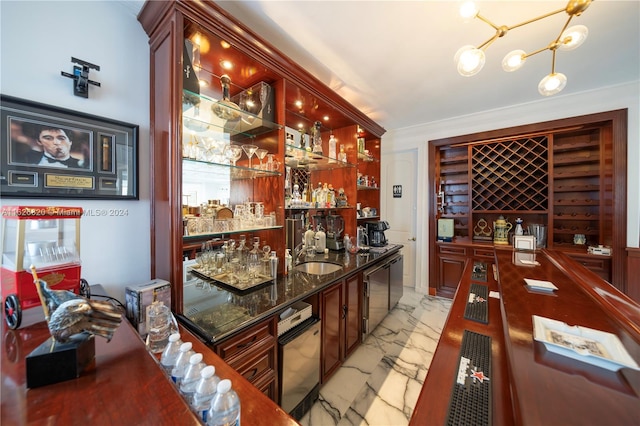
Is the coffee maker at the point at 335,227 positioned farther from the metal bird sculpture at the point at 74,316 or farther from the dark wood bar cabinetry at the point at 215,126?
the metal bird sculpture at the point at 74,316

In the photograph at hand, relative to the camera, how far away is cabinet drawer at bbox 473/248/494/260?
313 cm

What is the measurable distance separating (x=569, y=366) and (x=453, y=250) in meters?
2.98

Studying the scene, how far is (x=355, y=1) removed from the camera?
1435mm

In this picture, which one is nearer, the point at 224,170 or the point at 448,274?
the point at 224,170

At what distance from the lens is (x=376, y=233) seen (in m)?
3.09

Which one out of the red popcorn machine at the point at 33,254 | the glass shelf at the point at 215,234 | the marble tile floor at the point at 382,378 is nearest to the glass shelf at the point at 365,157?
the glass shelf at the point at 215,234

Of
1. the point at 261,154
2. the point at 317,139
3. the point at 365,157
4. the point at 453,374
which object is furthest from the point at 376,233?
the point at 453,374

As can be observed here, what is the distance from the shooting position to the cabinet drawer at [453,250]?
3350 millimetres

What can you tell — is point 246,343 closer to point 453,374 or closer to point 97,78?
point 453,374

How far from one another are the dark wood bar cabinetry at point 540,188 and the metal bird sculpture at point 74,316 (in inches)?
150

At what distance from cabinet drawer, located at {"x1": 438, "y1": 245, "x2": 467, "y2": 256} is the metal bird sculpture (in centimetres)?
384

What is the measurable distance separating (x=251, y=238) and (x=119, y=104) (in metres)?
1.20

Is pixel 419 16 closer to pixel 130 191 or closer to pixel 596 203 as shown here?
pixel 130 191

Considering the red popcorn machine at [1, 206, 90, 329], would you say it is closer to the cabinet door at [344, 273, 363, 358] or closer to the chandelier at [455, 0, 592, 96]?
the cabinet door at [344, 273, 363, 358]
